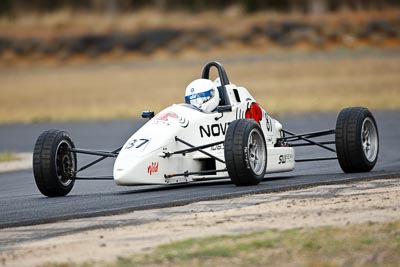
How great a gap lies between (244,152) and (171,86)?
37.1m

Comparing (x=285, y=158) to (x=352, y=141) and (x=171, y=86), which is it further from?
(x=171, y=86)

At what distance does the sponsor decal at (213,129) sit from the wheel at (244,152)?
94cm

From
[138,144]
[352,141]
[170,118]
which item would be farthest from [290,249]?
[352,141]

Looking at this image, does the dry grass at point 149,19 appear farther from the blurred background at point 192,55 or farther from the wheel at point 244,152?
the wheel at point 244,152

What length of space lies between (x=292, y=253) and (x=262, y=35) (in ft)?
161

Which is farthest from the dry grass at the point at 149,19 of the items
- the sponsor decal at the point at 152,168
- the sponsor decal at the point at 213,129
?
the sponsor decal at the point at 152,168

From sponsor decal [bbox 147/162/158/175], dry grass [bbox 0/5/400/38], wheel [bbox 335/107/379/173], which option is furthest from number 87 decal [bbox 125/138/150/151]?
dry grass [bbox 0/5/400/38]

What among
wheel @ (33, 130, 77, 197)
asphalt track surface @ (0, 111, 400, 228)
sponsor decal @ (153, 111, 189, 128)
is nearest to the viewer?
asphalt track surface @ (0, 111, 400, 228)

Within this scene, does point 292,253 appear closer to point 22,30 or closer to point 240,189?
point 240,189

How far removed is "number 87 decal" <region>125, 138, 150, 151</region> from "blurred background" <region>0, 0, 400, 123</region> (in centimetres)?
2312

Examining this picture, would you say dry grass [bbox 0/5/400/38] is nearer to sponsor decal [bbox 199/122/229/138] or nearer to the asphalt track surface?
the asphalt track surface

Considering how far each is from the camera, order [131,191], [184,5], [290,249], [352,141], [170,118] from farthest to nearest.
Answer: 1. [184,5]
2. [352,141]
3. [131,191]
4. [170,118]
5. [290,249]

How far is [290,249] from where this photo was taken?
1062 centimetres

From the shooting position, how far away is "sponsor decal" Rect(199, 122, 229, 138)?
16469 mm
